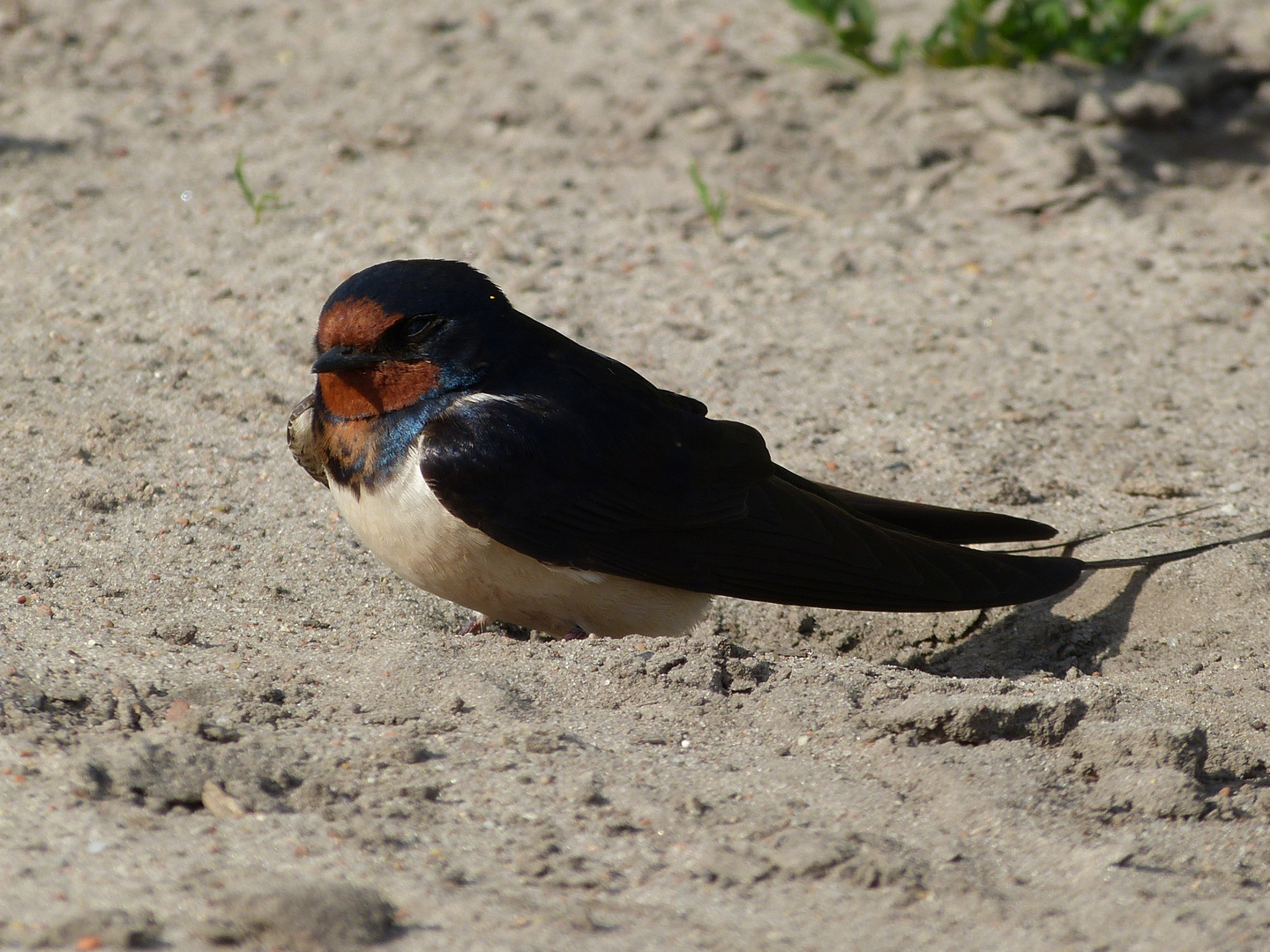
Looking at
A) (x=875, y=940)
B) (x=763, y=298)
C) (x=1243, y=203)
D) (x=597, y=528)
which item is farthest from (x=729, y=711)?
(x=1243, y=203)

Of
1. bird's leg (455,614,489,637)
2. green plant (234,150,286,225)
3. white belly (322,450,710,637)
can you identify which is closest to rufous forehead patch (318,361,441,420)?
white belly (322,450,710,637)

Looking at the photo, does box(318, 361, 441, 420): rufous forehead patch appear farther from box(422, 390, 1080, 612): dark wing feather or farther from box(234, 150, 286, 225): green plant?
box(234, 150, 286, 225): green plant

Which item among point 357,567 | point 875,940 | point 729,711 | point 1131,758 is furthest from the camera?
point 357,567

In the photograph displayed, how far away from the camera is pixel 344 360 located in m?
2.70

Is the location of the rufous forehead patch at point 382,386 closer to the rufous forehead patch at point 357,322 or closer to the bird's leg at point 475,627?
the rufous forehead patch at point 357,322

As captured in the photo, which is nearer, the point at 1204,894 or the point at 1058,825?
the point at 1204,894

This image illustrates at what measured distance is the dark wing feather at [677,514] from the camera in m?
2.72

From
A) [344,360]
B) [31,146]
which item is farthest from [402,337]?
[31,146]

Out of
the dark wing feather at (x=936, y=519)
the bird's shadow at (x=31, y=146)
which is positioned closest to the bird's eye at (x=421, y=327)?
the dark wing feather at (x=936, y=519)

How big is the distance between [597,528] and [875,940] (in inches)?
47.4

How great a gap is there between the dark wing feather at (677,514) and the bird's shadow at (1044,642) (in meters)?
0.22

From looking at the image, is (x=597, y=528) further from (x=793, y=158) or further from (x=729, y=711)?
(x=793, y=158)

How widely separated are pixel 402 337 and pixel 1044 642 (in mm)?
1632

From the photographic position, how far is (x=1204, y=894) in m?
1.93
